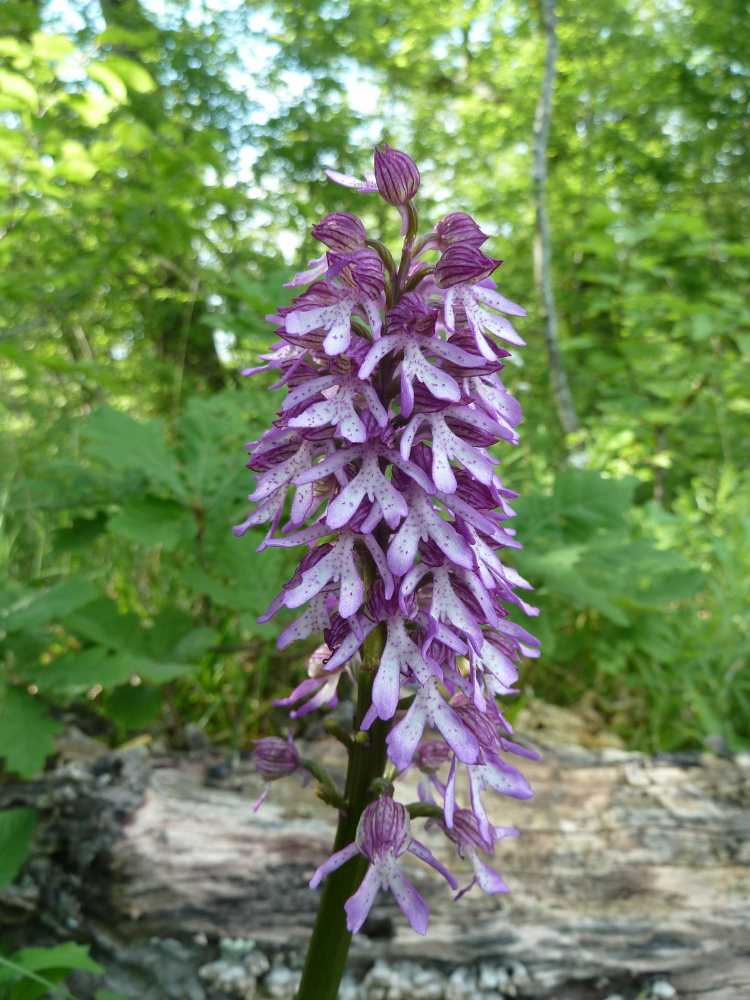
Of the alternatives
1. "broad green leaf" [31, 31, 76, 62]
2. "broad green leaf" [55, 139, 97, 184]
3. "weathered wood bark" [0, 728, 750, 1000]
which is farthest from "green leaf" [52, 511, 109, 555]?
"broad green leaf" [31, 31, 76, 62]

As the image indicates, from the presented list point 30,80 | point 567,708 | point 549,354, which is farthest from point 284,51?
point 567,708

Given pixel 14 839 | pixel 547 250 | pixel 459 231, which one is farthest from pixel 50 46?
pixel 547 250

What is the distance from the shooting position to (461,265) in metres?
1.19

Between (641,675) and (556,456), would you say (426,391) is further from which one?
(556,456)

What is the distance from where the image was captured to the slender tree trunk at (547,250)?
617 cm

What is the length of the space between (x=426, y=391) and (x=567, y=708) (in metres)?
3.10

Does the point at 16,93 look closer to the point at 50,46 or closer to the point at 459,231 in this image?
the point at 50,46

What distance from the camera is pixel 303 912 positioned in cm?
209

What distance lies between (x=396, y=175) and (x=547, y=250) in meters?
5.78

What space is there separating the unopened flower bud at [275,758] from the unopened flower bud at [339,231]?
102 centimetres

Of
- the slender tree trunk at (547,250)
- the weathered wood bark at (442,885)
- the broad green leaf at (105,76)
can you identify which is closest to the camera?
the weathered wood bark at (442,885)

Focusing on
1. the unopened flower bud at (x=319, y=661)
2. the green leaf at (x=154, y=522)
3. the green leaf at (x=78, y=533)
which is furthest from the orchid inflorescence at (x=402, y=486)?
the green leaf at (x=78, y=533)

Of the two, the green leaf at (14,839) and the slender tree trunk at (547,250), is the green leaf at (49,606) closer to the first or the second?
the green leaf at (14,839)

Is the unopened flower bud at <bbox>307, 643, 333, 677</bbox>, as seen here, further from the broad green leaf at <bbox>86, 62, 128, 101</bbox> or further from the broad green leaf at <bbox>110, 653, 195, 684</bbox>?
the broad green leaf at <bbox>86, 62, 128, 101</bbox>
